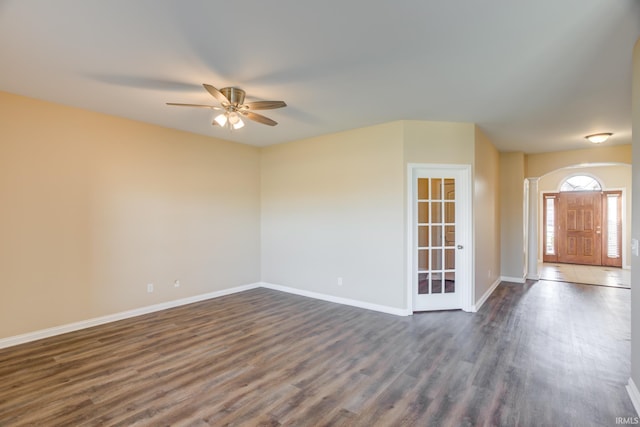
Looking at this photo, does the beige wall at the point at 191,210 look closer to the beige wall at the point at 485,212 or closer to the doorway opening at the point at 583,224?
the beige wall at the point at 485,212

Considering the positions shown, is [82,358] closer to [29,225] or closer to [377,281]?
[29,225]

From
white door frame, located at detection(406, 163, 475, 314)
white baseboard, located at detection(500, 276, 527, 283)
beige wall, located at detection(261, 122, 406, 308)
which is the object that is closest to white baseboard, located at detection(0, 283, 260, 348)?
beige wall, located at detection(261, 122, 406, 308)

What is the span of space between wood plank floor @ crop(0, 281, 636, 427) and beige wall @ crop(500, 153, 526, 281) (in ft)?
7.01

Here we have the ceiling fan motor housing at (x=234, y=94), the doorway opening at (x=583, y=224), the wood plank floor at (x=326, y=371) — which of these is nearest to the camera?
the wood plank floor at (x=326, y=371)

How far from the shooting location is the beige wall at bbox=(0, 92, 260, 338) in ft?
11.2

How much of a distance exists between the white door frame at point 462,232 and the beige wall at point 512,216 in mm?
2767

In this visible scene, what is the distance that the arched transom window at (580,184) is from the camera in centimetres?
856

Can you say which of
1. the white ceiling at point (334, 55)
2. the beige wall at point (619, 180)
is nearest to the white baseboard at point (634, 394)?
the white ceiling at point (334, 55)

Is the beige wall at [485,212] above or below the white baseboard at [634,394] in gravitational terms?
above

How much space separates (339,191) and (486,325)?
2.79 m

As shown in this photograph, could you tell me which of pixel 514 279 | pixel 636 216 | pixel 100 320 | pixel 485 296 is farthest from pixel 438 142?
pixel 100 320

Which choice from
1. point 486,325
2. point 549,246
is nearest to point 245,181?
point 486,325

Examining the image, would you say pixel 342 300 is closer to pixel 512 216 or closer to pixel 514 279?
pixel 514 279

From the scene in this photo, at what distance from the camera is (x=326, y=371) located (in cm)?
284
